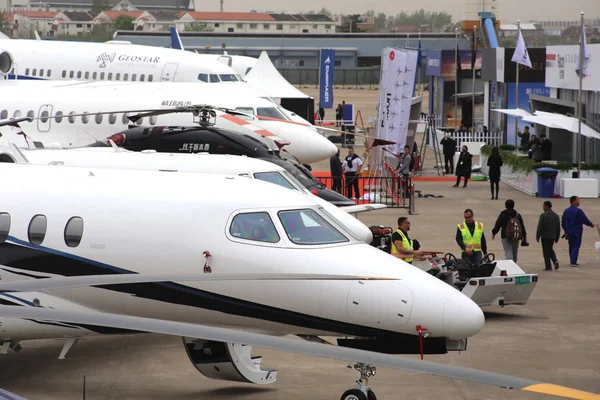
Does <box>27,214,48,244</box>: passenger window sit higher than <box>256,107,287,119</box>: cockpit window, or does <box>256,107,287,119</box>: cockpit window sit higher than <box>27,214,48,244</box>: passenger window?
<box>256,107,287,119</box>: cockpit window

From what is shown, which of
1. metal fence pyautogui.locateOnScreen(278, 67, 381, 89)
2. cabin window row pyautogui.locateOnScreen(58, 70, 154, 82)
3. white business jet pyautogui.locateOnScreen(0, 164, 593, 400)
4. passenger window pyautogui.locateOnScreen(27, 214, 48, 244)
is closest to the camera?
white business jet pyautogui.locateOnScreen(0, 164, 593, 400)

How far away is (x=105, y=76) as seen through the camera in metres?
38.1

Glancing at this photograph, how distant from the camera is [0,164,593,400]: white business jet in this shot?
37.2 feet

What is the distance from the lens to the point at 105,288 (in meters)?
12.1

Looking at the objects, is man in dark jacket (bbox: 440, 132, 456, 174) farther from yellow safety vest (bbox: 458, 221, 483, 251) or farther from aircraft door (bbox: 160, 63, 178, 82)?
yellow safety vest (bbox: 458, 221, 483, 251)

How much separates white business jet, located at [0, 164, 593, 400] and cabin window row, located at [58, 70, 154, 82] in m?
24.6

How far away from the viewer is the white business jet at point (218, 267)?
446 inches

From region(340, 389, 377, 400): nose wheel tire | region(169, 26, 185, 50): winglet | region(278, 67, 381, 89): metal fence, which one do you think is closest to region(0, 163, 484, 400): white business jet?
region(340, 389, 377, 400): nose wheel tire

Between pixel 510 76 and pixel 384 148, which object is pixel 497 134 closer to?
pixel 510 76

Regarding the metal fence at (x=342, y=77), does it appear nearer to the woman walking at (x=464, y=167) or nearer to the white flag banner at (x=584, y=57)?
the woman walking at (x=464, y=167)

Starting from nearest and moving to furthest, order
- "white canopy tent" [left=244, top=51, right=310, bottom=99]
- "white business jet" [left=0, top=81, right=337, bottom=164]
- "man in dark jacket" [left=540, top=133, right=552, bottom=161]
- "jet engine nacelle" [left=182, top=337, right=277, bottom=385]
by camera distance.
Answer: "jet engine nacelle" [left=182, top=337, right=277, bottom=385] → "white business jet" [left=0, top=81, right=337, bottom=164] → "man in dark jacket" [left=540, top=133, right=552, bottom=161] → "white canopy tent" [left=244, top=51, right=310, bottom=99]

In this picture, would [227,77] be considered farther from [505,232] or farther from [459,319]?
[459,319]

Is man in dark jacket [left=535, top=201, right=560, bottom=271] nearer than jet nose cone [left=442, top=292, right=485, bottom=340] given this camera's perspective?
No

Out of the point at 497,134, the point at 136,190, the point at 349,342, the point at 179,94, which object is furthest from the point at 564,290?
the point at 497,134
